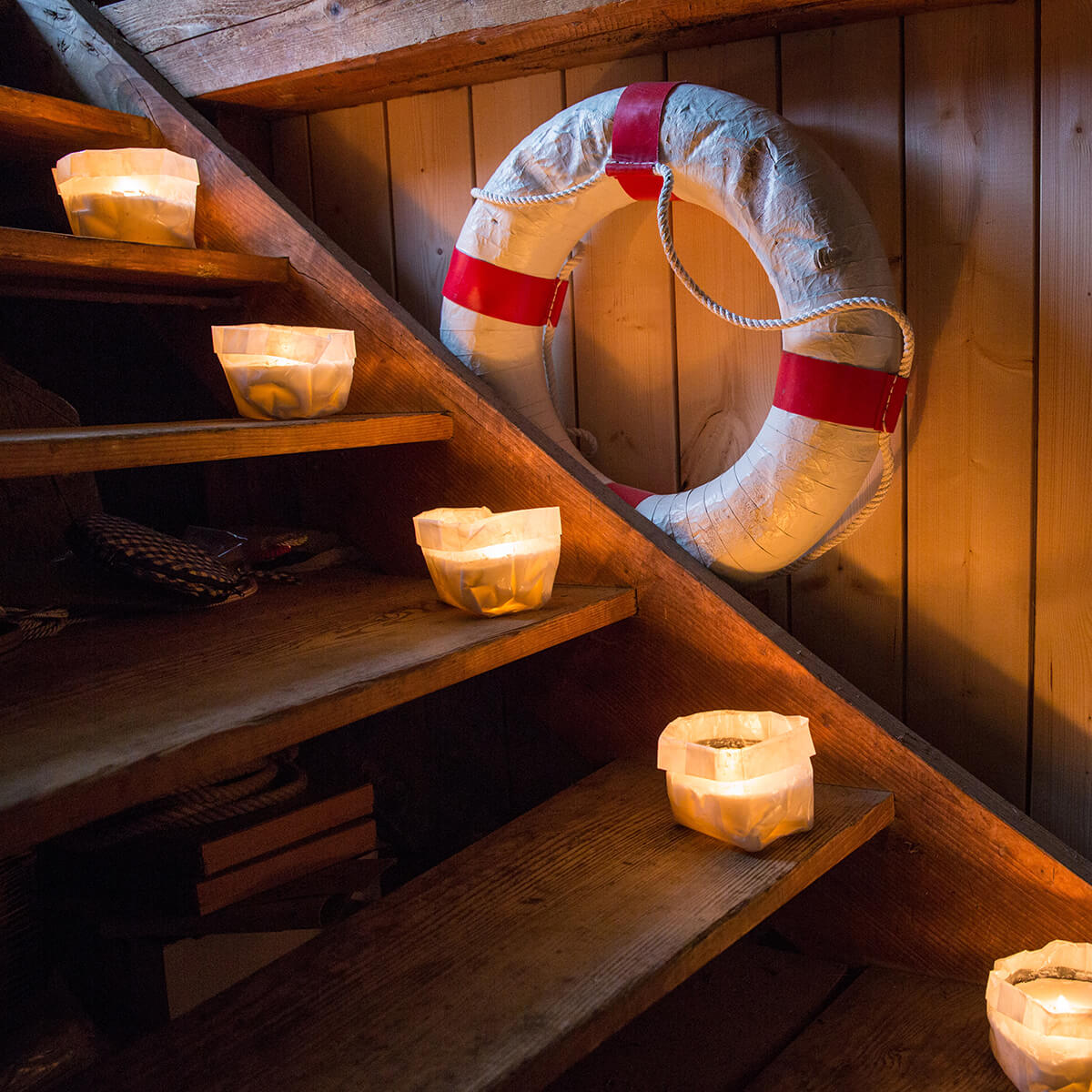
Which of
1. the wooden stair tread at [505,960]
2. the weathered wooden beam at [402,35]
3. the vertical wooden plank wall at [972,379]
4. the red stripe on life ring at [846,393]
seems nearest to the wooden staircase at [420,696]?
the wooden stair tread at [505,960]

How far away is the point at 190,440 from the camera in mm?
955

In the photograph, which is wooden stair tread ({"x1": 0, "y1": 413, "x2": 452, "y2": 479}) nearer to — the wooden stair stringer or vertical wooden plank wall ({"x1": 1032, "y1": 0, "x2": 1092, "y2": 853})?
the wooden stair stringer

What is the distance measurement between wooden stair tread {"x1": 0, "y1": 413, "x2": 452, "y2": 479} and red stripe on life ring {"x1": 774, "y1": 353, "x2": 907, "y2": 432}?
0.42 meters

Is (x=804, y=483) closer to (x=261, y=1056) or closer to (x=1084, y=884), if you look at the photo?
(x=1084, y=884)

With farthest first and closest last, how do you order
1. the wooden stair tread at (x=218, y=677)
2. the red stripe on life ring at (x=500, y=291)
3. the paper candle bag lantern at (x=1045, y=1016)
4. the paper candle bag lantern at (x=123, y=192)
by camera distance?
the red stripe on life ring at (x=500, y=291), the paper candle bag lantern at (x=123, y=192), the paper candle bag lantern at (x=1045, y=1016), the wooden stair tread at (x=218, y=677)

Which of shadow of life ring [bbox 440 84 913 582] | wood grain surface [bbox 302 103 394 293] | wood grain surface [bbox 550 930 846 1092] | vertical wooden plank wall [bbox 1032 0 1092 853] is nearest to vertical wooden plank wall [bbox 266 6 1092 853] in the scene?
vertical wooden plank wall [bbox 1032 0 1092 853]

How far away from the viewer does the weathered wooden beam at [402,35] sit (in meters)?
1.23

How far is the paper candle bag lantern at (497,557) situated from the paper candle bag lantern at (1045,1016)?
0.54 metres

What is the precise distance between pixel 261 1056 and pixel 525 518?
53 cm

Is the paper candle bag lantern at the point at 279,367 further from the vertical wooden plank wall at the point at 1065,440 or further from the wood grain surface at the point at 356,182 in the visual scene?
the vertical wooden plank wall at the point at 1065,440

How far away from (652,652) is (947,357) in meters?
0.57

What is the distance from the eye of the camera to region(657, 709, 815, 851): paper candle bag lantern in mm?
902

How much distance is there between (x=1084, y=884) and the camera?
3.00 ft

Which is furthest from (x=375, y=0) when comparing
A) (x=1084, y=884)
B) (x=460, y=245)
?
(x=1084, y=884)
